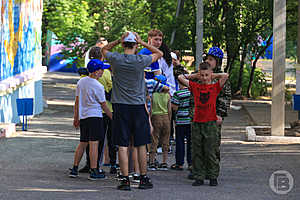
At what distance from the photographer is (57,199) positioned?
7402 mm

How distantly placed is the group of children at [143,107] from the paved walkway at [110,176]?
0.31 meters

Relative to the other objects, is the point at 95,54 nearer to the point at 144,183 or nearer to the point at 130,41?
the point at 130,41

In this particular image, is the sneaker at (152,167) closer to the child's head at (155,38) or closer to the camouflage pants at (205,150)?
the camouflage pants at (205,150)

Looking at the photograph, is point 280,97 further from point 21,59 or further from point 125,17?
point 125,17

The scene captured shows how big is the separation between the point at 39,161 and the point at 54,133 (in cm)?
441

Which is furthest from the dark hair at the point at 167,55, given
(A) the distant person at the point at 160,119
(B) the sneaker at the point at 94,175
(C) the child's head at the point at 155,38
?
(B) the sneaker at the point at 94,175

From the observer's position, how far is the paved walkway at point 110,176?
7824 mm

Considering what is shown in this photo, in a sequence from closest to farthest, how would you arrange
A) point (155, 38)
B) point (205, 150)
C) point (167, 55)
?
point (205, 150), point (155, 38), point (167, 55)

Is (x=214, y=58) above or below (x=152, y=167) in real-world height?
above

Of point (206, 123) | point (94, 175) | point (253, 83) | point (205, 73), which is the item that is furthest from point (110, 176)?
point (253, 83)

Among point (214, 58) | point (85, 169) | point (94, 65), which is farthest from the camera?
Answer: point (85, 169)

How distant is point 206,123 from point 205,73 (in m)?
0.63

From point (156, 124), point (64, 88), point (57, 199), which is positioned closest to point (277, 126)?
point (156, 124)

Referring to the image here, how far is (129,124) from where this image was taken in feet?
26.9
